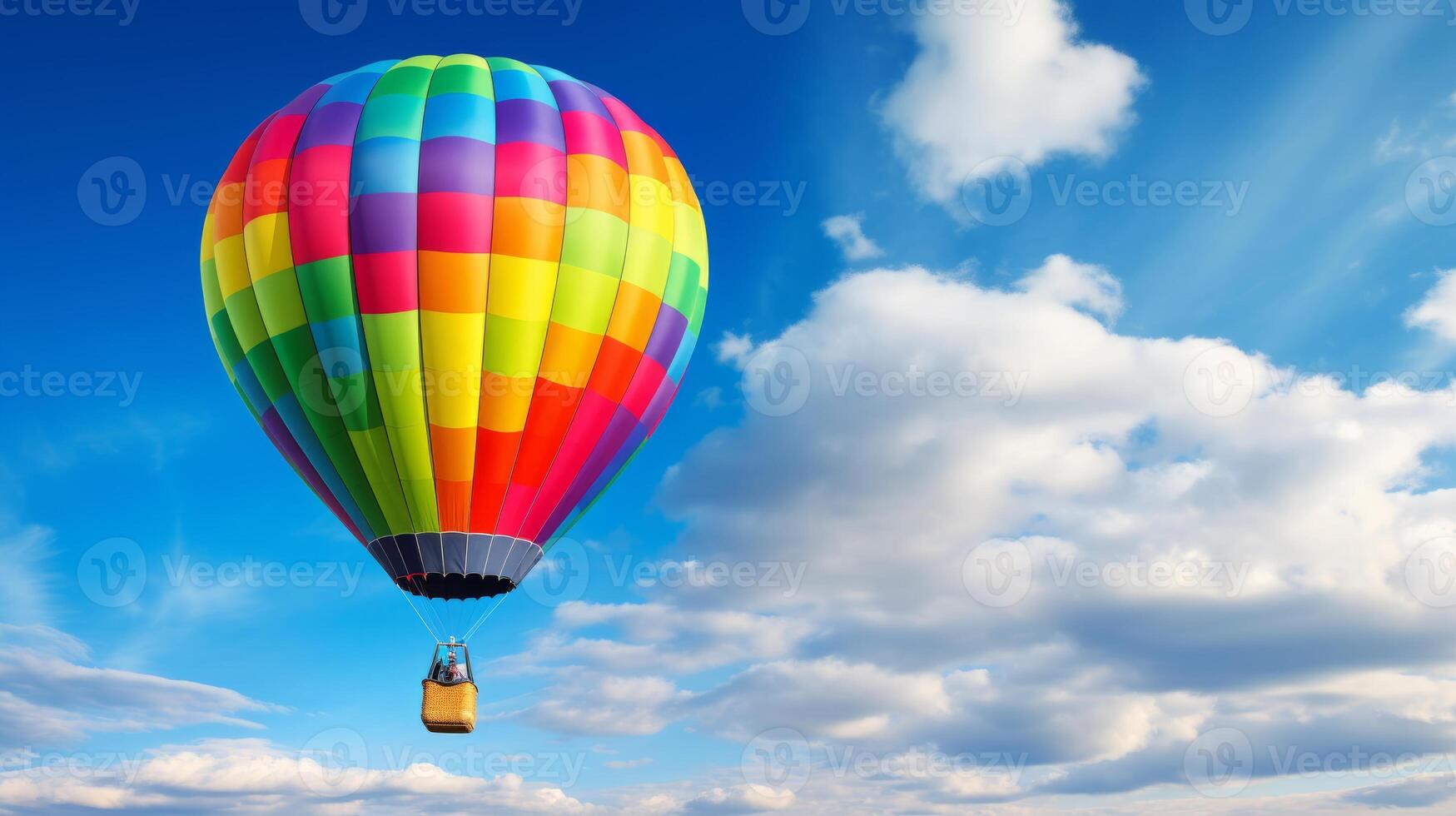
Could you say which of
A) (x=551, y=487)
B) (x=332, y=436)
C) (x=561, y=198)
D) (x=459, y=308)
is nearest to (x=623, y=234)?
(x=561, y=198)

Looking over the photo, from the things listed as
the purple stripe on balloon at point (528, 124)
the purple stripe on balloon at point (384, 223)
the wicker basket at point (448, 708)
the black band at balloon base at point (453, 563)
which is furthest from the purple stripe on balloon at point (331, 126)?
the wicker basket at point (448, 708)

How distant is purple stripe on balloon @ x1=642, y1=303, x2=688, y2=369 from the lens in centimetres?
2236

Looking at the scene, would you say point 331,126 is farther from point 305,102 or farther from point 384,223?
point 384,223

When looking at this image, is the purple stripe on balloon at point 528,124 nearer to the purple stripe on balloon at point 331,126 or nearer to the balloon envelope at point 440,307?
the balloon envelope at point 440,307

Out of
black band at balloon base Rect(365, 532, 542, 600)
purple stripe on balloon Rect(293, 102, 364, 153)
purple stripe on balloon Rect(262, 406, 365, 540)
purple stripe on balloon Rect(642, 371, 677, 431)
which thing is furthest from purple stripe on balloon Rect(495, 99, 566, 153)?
black band at balloon base Rect(365, 532, 542, 600)

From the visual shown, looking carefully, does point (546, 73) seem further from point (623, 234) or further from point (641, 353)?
point (641, 353)

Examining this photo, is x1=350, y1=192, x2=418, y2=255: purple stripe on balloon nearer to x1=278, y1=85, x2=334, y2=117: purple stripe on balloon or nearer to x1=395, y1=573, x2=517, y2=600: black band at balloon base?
x1=278, y1=85, x2=334, y2=117: purple stripe on balloon

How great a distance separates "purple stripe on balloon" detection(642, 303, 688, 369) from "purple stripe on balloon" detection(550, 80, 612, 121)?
403 centimetres

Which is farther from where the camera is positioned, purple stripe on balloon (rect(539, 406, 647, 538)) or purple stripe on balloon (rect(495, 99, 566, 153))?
purple stripe on balloon (rect(539, 406, 647, 538))

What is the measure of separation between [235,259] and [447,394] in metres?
5.03

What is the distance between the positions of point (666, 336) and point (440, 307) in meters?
4.59

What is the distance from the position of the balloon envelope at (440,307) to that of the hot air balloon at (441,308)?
4 centimetres

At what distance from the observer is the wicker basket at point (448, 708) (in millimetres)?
18906
